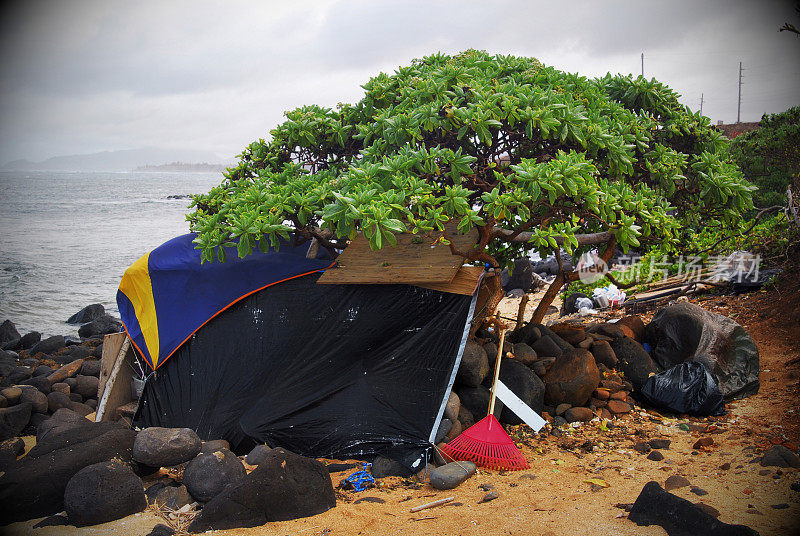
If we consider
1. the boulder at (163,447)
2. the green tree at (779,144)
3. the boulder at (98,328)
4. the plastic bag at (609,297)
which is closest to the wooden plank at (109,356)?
the boulder at (163,447)

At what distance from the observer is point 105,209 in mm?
43344

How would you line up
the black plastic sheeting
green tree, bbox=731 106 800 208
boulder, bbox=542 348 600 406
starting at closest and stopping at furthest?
the black plastic sheeting
boulder, bbox=542 348 600 406
green tree, bbox=731 106 800 208

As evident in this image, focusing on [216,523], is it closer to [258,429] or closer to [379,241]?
[258,429]

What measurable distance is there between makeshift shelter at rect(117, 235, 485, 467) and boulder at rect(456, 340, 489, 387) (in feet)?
1.40

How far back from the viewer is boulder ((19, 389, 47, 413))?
691 cm

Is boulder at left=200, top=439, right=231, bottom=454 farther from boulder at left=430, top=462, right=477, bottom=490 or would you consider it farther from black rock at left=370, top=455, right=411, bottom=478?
boulder at left=430, top=462, right=477, bottom=490

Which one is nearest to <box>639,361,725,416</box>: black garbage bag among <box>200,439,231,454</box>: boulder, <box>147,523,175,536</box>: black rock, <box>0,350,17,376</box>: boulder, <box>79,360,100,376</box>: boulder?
<box>200,439,231,454</box>: boulder

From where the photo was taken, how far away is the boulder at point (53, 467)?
4145 millimetres

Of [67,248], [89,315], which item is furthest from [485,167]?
[67,248]

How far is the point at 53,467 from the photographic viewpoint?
4.36m

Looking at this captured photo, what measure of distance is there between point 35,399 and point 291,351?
379cm

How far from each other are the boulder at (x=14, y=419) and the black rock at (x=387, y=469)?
15.3 feet

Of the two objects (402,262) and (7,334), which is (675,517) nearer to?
(402,262)

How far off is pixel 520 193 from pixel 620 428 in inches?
99.2
